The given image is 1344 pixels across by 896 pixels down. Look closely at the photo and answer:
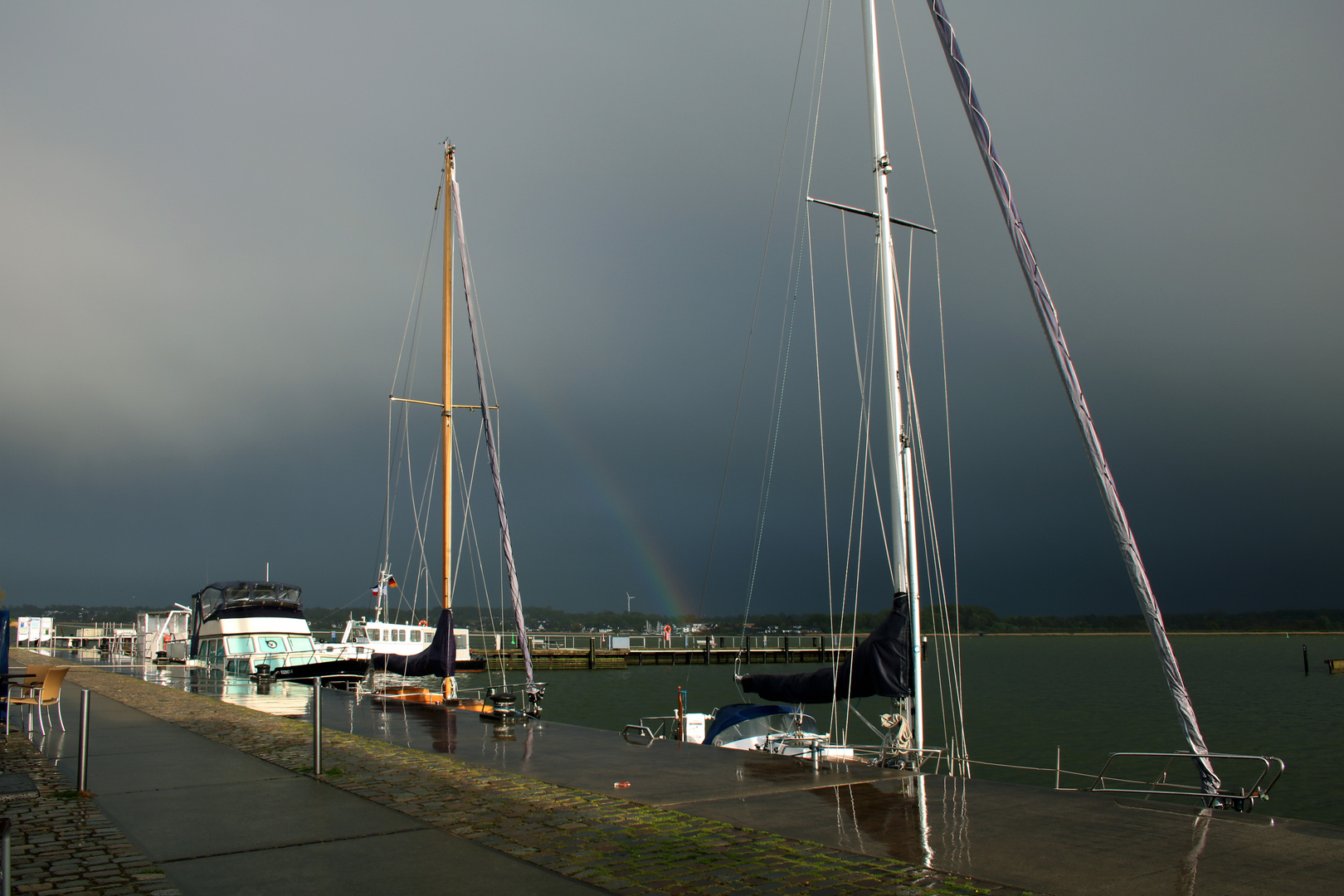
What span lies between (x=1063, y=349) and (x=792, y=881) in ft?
28.6

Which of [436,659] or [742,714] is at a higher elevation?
[436,659]

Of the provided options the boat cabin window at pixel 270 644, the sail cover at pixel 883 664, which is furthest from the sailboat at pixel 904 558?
the boat cabin window at pixel 270 644

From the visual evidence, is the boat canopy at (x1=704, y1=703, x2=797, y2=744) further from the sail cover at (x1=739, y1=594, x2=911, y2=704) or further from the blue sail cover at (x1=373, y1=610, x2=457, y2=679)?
the blue sail cover at (x1=373, y1=610, x2=457, y2=679)

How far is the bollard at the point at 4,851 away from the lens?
4305 millimetres

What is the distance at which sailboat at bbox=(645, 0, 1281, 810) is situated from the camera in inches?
438

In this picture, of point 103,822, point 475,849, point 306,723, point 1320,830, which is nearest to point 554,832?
point 475,849

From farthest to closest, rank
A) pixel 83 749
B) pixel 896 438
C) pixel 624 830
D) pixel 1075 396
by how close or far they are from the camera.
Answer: pixel 896 438 < pixel 1075 396 < pixel 83 749 < pixel 624 830

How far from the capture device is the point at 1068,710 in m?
49.7

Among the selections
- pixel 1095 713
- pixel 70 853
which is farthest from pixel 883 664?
pixel 1095 713

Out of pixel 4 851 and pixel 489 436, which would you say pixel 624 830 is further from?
pixel 489 436

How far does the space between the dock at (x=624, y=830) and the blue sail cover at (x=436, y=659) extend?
29.5 ft

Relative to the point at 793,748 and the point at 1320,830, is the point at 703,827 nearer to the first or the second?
the point at 1320,830

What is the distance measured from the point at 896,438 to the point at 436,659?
13.2 meters

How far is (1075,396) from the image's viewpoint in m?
11.9
